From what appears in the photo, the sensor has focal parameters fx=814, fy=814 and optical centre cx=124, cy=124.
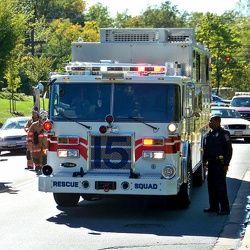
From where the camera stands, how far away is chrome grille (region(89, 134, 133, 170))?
13.3 meters

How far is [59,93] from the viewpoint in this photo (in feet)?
45.1

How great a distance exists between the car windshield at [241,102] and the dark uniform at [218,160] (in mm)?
28518

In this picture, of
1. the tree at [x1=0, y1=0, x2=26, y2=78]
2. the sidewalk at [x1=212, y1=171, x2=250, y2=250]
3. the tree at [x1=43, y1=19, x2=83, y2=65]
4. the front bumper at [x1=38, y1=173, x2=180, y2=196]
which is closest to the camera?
the sidewalk at [x1=212, y1=171, x2=250, y2=250]

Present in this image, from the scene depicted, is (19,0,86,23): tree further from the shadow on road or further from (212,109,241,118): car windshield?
the shadow on road

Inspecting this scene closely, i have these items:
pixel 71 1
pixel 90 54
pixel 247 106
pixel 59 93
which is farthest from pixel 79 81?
pixel 71 1

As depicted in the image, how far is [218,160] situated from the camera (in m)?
13.6

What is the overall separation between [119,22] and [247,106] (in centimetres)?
9744

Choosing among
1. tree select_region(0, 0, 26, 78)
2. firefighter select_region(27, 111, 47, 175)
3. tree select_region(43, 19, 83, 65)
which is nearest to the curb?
firefighter select_region(27, 111, 47, 175)

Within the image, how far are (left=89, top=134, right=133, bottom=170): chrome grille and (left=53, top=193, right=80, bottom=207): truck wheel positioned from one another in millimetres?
1293

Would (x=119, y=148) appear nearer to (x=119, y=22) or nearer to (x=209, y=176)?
(x=209, y=176)

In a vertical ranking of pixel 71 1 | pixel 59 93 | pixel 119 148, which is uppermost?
pixel 71 1

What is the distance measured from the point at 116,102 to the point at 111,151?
825mm

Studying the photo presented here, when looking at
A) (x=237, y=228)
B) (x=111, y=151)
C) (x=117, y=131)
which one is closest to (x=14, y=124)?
(x=111, y=151)

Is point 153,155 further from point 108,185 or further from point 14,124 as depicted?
point 14,124
